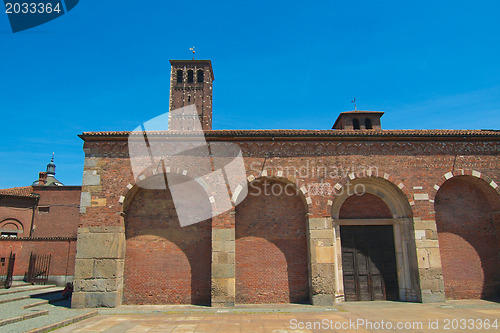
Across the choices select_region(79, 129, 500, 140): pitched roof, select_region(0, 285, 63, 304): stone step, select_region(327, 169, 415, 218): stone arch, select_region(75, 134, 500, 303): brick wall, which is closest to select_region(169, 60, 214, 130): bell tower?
select_region(79, 129, 500, 140): pitched roof

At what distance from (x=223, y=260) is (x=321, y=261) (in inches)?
130

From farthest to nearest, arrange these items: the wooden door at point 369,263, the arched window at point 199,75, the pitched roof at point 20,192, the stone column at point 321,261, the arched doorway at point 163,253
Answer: the arched window at point 199,75 → the pitched roof at point 20,192 → the wooden door at point 369,263 → the arched doorway at point 163,253 → the stone column at point 321,261

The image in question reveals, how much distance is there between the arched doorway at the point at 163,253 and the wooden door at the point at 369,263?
16.5ft

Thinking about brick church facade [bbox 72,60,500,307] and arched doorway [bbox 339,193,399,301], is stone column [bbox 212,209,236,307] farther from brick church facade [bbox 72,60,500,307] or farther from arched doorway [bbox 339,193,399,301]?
arched doorway [bbox 339,193,399,301]

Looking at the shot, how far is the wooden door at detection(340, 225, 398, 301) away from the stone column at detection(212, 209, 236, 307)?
4.07 m

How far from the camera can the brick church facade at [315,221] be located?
1110 cm

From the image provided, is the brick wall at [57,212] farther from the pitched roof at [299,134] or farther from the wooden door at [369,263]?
the wooden door at [369,263]

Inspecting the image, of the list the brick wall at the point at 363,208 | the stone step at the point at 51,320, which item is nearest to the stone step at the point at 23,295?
the stone step at the point at 51,320

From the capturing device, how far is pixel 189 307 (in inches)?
419

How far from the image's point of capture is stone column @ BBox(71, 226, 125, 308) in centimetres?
1044

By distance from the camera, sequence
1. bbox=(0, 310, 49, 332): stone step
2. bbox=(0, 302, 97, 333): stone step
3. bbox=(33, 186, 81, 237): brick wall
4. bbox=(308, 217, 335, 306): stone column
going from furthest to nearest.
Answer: bbox=(33, 186, 81, 237): brick wall → bbox=(308, 217, 335, 306): stone column → bbox=(0, 310, 49, 332): stone step → bbox=(0, 302, 97, 333): stone step

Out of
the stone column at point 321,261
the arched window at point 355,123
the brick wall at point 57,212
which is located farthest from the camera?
the brick wall at point 57,212

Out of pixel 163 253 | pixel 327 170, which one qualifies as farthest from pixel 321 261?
pixel 163 253

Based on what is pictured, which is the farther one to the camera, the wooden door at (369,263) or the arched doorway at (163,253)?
the wooden door at (369,263)
